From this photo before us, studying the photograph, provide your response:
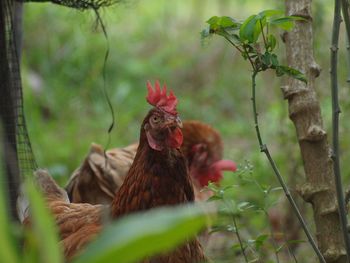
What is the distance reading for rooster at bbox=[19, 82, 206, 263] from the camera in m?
2.44

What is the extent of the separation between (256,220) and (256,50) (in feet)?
9.80

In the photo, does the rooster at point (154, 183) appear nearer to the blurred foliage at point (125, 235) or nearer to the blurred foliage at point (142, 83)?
the blurred foliage at point (125, 235)

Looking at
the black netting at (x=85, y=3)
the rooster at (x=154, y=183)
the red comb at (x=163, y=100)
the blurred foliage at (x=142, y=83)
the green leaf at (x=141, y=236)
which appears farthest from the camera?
the blurred foliage at (x=142, y=83)

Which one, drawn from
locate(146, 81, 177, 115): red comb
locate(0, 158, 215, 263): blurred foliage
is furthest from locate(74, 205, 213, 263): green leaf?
locate(146, 81, 177, 115): red comb

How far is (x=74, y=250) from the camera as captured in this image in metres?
2.36

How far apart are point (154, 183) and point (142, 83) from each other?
5984 mm

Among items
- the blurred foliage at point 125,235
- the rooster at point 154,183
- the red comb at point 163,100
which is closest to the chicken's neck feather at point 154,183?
the rooster at point 154,183

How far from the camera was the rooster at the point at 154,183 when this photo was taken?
2439mm

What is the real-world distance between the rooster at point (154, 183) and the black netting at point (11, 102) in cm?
41

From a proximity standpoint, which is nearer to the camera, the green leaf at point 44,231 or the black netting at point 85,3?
the green leaf at point 44,231

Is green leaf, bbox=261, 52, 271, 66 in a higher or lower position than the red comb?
higher

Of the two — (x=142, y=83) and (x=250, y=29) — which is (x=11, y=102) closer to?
(x=250, y=29)

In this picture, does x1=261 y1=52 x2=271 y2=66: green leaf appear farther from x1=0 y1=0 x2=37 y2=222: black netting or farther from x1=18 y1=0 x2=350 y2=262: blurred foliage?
x1=18 y1=0 x2=350 y2=262: blurred foliage

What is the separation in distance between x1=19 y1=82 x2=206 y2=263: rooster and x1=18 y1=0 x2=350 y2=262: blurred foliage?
7.03ft
